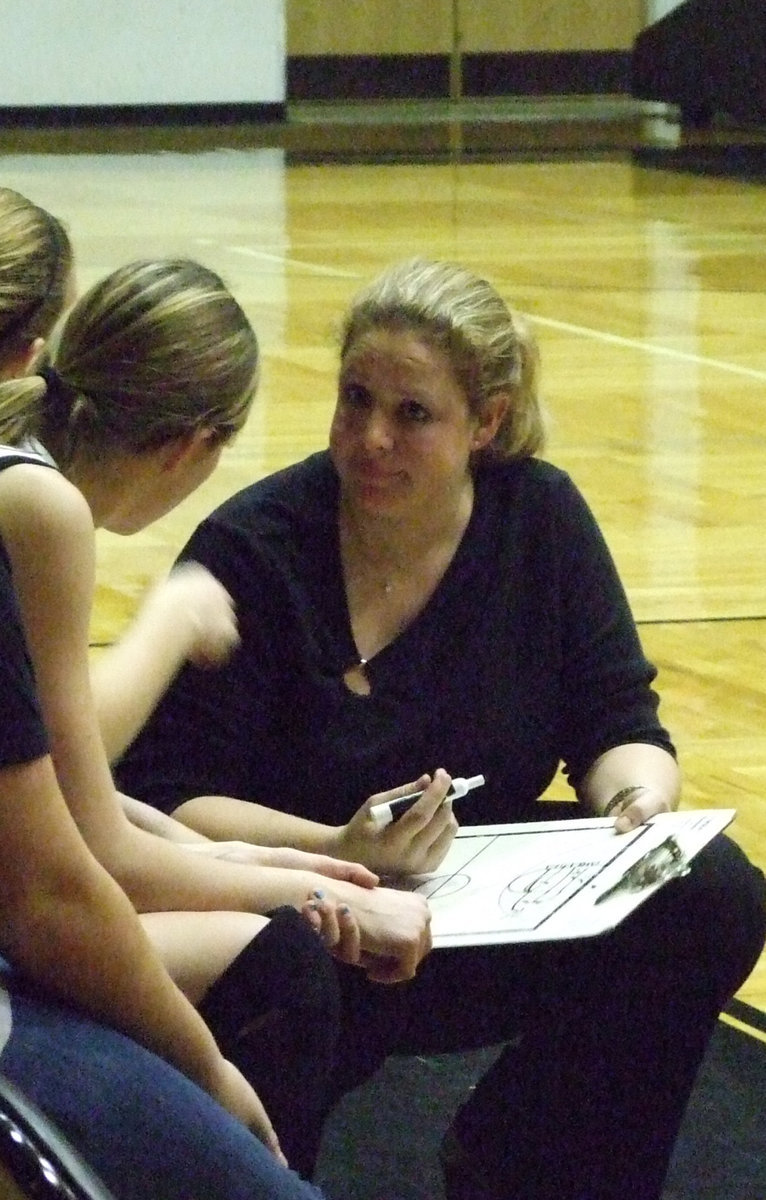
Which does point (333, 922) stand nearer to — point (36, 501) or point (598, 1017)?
point (598, 1017)

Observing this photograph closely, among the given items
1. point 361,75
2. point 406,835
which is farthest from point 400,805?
point 361,75

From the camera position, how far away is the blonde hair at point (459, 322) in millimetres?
2074

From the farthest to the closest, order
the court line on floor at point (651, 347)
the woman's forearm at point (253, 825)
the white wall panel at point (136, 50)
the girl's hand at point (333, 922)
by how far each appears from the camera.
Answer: the white wall panel at point (136, 50) < the court line on floor at point (651, 347) < the woman's forearm at point (253, 825) < the girl's hand at point (333, 922)

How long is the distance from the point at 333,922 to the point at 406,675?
0.39m

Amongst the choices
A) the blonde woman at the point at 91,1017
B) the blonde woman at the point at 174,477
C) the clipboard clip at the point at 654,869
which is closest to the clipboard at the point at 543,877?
the clipboard clip at the point at 654,869

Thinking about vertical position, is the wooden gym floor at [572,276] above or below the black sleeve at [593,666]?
below

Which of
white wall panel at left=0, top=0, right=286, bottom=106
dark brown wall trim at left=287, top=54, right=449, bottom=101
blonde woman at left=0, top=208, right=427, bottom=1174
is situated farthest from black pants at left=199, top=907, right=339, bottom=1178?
dark brown wall trim at left=287, top=54, right=449, bottom=101

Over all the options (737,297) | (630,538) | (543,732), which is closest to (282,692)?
(543,732)

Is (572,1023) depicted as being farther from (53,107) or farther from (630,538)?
(53,107)

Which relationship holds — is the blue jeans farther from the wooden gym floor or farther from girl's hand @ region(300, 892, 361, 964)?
the wooden gym floor

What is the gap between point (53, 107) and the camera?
1395cm

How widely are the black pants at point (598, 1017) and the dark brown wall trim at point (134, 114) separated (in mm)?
12623

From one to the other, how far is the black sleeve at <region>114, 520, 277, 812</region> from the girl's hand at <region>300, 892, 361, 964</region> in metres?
0.33

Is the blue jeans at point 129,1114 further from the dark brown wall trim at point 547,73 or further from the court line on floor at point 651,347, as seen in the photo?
the dark brown wall trim at point 547,73
